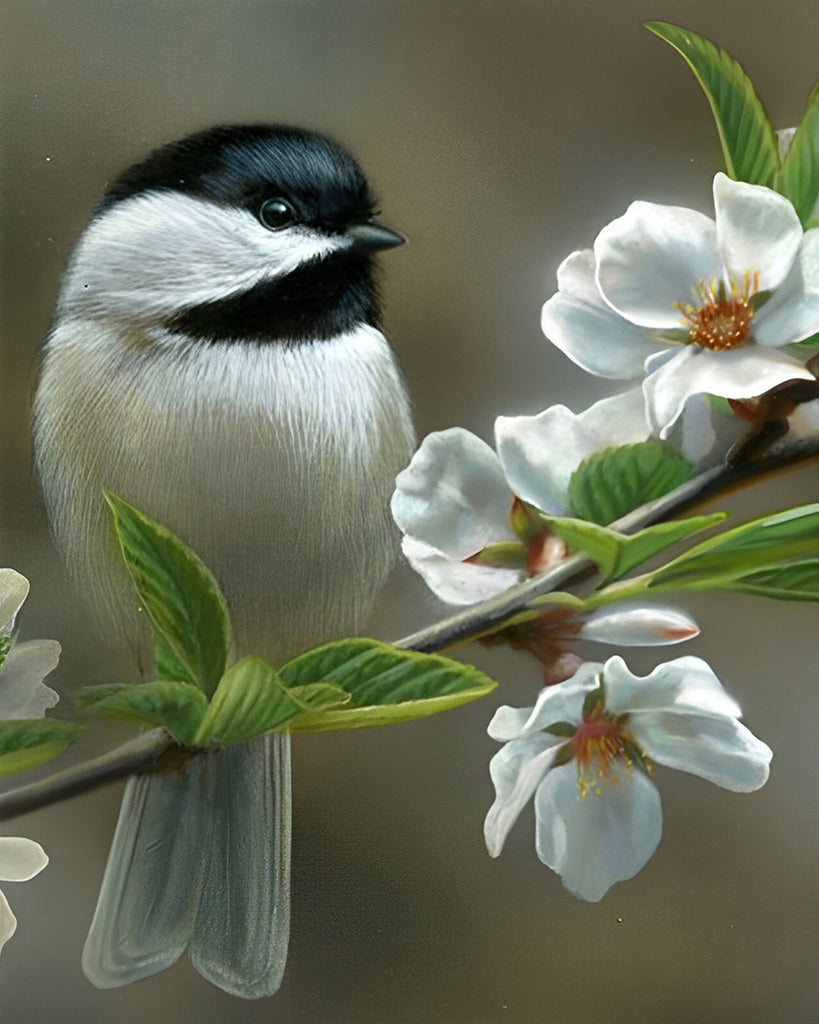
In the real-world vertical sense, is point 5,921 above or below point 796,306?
below

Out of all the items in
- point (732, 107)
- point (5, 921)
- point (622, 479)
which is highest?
point (732, 107)

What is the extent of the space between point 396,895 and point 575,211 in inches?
17.8

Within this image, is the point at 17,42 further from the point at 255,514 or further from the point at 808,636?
the point at 808,636

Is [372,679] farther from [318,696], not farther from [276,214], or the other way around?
[276,214]

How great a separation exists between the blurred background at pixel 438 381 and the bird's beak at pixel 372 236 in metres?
0.01

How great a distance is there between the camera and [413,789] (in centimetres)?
61

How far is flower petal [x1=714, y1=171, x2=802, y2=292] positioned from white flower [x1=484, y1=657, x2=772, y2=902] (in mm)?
252

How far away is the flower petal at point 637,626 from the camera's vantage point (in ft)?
1.99

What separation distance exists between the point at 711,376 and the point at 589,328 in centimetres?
8

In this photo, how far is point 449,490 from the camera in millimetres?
606

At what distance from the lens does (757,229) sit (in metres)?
0.59

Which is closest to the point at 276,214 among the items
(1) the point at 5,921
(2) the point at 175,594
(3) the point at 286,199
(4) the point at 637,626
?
(3) the point at 286,199

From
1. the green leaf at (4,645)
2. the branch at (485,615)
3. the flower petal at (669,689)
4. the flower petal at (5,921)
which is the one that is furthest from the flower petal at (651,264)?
the flower petal at (5,921)

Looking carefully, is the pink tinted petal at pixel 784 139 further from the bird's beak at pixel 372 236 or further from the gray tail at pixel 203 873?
the gray tail at pixel 203 873
